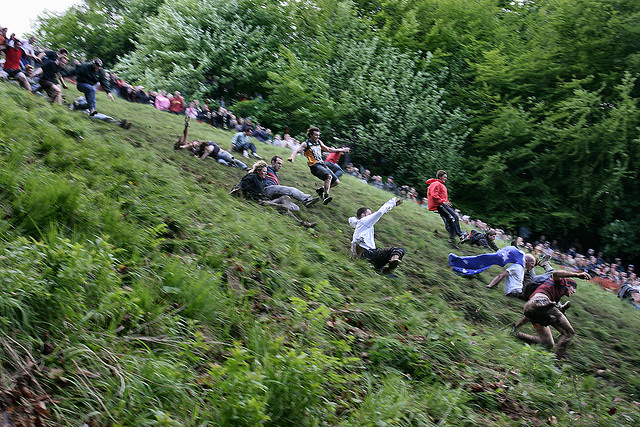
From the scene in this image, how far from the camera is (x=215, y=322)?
543 cm

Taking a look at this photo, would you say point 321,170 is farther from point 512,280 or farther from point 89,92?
point 89,92

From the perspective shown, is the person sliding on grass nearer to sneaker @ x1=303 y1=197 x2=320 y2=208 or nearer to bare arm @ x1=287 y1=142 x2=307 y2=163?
sneaker @ x1=303 y1=197 x2=320 y2=208

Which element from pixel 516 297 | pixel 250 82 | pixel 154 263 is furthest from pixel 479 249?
pixel 250 82

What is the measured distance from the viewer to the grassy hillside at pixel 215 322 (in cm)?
404

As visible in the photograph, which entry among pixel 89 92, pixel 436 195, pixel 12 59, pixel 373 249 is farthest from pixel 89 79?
pixel 436 195

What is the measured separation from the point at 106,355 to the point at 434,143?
79.5 feet

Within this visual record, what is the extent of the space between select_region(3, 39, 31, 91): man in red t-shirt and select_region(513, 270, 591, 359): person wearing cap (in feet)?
40.6

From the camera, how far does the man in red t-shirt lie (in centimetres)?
1252

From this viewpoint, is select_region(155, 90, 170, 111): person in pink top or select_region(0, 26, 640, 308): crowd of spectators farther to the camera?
select_region(155, 90, 170, 111): person in pink top

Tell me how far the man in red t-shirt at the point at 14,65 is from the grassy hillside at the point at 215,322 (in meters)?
2.57

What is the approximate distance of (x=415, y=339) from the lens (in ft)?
22.9

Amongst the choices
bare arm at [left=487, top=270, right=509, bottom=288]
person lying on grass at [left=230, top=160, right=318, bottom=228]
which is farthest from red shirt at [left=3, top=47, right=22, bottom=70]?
bare arm at [left=487, top=270, right=509, bottom=288]

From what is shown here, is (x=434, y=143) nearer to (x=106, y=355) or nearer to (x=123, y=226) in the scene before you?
(x=123, y=226)

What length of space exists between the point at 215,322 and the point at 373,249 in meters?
5.29
